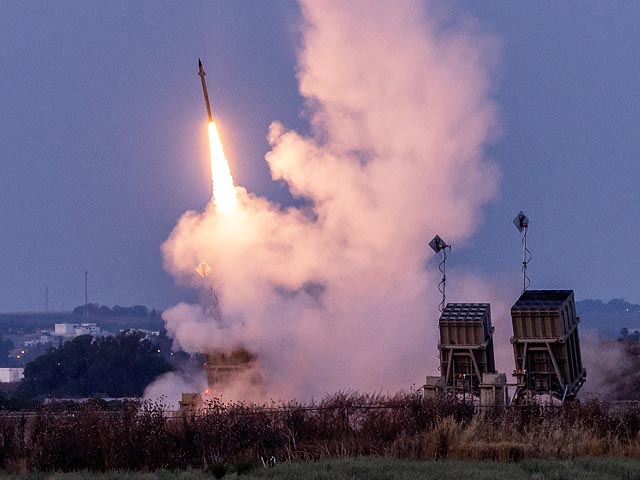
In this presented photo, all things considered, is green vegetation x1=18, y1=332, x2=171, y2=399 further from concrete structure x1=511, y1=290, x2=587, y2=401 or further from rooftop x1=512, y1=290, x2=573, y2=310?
concrete structure x1=511, y1=290, x2=587, y2=401

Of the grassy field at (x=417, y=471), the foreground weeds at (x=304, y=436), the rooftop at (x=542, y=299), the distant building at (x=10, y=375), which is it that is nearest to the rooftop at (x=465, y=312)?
the rooftop at (x=542, y=299)

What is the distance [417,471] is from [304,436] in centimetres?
511

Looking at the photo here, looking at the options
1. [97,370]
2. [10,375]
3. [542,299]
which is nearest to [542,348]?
[542,299]

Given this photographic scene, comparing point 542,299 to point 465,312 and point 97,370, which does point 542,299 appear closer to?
point 465,312

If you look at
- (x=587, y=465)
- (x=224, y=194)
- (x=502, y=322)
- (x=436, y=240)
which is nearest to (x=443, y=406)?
(x=587, y=465)

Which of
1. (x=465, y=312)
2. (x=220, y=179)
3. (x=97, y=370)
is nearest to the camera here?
(x=465, y=312)

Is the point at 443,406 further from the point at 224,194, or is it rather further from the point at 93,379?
the point at 93,379

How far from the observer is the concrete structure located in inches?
1308

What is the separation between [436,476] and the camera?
21406 millimetres

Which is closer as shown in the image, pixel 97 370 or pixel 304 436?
pixel 304 436

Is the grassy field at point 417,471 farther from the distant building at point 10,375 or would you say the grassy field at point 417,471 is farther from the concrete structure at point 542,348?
the distant building at point 10,375

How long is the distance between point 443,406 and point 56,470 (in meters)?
8.29

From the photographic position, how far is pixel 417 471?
21953 mm

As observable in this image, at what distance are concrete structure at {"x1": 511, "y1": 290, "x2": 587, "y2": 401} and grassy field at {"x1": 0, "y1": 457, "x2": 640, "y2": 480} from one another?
10.1m
